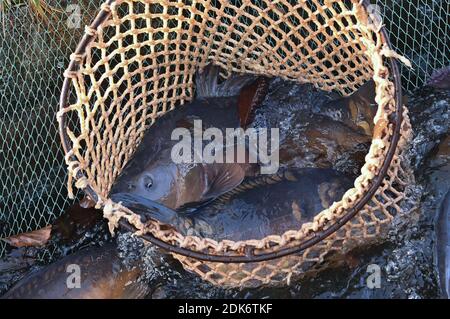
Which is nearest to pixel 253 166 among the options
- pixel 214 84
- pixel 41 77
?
pixel 214 84

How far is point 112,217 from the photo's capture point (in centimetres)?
217

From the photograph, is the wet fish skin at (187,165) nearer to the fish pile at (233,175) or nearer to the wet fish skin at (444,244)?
the fish pile at (233,175)

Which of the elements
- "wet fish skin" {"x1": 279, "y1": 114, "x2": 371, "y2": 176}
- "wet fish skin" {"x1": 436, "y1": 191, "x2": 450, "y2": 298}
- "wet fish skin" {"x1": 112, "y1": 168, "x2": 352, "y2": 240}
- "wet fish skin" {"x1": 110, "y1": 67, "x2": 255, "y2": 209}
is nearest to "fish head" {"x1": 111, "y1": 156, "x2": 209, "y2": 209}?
"wet fish skin" {"x1": 110, "y1": 67, "x2": 255, "y2": 209}

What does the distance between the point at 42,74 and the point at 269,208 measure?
4.91 ft

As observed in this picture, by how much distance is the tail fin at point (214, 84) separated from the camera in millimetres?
3084

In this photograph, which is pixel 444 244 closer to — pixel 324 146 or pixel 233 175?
pixel 324 146

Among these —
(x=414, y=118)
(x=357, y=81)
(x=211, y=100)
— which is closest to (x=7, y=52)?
(x=211, y=100)

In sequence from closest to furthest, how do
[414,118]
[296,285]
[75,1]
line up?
[296,285] < [414,118] < [75,1]

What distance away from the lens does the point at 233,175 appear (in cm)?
267

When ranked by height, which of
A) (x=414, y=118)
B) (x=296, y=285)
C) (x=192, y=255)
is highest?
(x=414, y=118)

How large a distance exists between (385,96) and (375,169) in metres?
0.24

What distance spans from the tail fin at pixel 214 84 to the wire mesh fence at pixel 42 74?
68 cm

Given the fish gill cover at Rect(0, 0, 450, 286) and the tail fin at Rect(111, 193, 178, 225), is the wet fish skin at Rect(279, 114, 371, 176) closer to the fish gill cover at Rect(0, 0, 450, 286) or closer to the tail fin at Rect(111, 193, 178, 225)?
the fish gill cover at Rect(0, 0, 450, 286)

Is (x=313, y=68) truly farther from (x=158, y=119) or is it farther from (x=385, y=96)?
(x=385, y=96)
